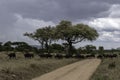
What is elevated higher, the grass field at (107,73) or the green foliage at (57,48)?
the green foliage at (57,48)

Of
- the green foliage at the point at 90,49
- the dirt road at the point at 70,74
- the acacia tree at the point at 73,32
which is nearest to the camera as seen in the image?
the dirt road at the point at 70,74

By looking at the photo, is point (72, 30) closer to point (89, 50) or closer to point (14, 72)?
point (89, 50)

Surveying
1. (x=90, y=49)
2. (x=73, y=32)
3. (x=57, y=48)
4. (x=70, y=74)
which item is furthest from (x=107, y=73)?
(x=90, y=49)

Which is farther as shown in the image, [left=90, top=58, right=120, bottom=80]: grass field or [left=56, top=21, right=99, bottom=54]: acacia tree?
[left=56, top=21, right=99, bottom=54]: acacia tree

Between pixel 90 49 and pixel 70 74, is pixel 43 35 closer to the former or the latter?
pixel 90 49

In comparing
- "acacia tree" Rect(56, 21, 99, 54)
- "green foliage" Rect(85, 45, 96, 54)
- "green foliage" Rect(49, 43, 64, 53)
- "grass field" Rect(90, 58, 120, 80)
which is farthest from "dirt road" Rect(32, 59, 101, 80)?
"green foliage" Rect(85, 45, 96, 54)

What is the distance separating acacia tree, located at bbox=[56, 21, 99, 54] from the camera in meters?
76.4

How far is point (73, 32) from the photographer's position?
76312 millimetres

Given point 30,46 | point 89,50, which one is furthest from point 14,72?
point 89,50

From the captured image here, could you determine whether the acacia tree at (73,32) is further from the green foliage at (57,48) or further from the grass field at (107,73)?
the grass field at (107,73)

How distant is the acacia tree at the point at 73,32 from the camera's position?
76.4m

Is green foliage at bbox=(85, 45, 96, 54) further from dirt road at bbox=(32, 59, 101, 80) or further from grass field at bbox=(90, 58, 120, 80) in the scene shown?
grass field at bbox=(90, 58, 120, 80)

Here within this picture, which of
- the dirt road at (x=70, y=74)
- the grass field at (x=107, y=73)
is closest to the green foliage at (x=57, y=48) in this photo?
the dirt road at (x=70, y=74)

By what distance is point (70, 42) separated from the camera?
7962 cm
